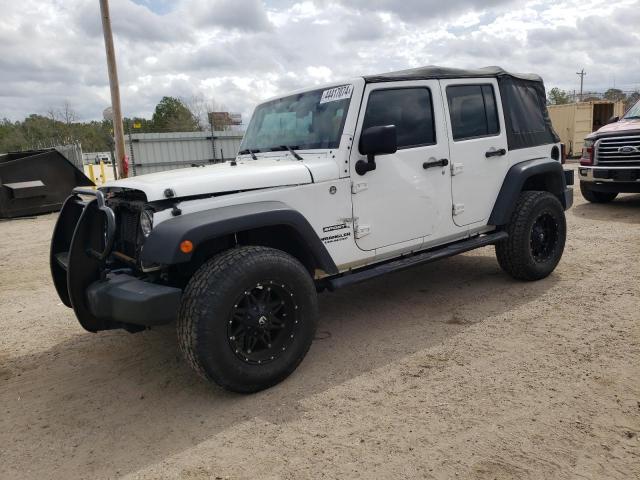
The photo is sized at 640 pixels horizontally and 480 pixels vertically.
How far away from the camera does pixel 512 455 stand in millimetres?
2408

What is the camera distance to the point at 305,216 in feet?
11.1

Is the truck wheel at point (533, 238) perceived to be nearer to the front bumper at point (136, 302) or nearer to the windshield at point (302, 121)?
the windshield at point (302, 121)

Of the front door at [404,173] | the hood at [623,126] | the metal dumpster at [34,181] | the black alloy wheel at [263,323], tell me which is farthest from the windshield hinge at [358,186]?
the metal dumpster at [34,181]

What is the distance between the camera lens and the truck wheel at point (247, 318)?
9.34 feet

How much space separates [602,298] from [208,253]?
343cm

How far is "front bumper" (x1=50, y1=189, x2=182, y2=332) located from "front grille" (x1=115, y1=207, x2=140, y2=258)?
13 cm

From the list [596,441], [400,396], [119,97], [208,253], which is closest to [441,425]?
[400,396]

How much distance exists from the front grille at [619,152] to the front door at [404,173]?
5.69 meters

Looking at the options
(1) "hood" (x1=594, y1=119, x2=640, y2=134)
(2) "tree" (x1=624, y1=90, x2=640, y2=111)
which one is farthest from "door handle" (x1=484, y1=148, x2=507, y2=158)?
(2) "tree" (x1=624, y1=90, x2=640, y2=111)

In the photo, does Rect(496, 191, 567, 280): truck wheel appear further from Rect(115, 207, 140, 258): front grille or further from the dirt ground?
Rect(115, 207, 140, 258): front grille

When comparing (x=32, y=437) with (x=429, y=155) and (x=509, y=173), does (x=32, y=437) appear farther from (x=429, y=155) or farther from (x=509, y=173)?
(x=509, y=173)

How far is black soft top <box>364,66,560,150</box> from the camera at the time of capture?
14.6 ft

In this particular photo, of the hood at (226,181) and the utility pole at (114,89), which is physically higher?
the utility pole at (114,89)

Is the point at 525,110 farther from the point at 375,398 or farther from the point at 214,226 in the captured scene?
the point at 214,226
